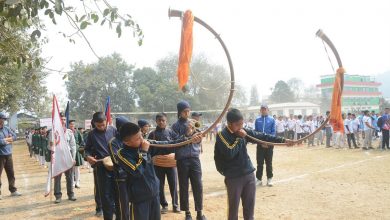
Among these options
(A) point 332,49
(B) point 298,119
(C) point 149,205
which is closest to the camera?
(C) point 149,205

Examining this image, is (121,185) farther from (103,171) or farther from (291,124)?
(291,124)

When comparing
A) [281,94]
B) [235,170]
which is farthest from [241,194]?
[281,94]

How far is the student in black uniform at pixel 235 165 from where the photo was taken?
16.5ft

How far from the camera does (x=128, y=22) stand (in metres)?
4.82

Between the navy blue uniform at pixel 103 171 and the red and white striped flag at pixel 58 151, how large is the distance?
77.6 inches

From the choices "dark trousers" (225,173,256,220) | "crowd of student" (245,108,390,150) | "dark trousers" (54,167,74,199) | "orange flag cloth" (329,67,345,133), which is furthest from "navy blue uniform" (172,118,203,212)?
"crowd of student" (245,108,390,150)

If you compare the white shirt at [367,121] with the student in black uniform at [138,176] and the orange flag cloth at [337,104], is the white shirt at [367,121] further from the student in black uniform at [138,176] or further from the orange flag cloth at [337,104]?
the student in black uniform at [138,176]

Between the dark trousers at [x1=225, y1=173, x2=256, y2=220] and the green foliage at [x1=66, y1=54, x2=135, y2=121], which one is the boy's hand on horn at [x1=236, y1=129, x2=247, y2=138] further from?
the green foliage at [x1=66, y1=54, x2=135, y2=121]

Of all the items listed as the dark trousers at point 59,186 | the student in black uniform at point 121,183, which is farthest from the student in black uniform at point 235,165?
the dark trousers at point 59,186

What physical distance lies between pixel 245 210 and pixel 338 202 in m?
3.13

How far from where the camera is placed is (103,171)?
6195 millimetres

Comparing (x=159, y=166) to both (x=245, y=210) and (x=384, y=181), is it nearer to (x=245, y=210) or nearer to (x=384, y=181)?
(x=245, y=210)

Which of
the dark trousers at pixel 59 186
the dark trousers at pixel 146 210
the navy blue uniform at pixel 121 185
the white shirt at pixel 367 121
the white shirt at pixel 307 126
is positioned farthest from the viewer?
the white shirt at pixel 307 126

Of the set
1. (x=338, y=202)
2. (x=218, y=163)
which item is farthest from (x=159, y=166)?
(x=338, y=202)
